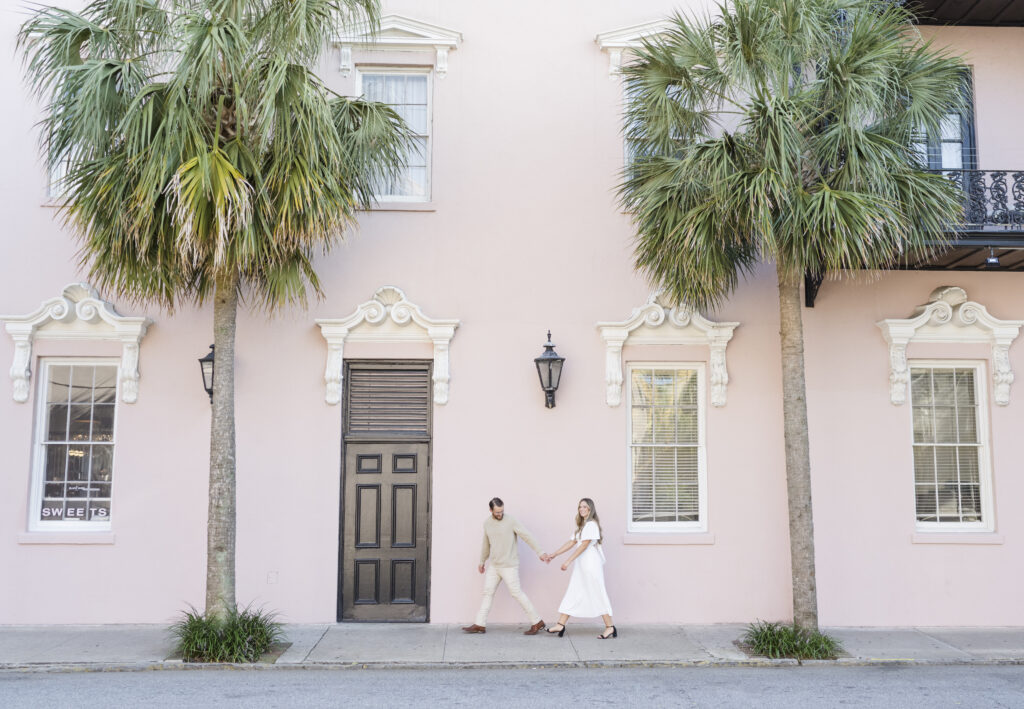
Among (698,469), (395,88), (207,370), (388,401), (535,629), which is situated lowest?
(535,629)

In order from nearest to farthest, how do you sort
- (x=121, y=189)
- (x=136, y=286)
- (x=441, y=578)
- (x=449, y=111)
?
1. (x=121, y=189)
2. (x=136, y=286)
3. (x=441, y=578)
4. (x=449, y=111)

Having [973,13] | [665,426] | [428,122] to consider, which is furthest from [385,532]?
[973,13]

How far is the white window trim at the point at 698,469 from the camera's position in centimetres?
1014

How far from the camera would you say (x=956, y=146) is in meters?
10.9

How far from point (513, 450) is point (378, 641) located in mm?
2586

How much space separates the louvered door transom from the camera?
9.95 m

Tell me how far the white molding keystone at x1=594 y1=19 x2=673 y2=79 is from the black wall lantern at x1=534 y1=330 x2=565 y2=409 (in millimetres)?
3497

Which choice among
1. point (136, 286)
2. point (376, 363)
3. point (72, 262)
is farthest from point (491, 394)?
point (72, 262)

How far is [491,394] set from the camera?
10.2 meters

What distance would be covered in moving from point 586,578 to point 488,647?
4.07 ft

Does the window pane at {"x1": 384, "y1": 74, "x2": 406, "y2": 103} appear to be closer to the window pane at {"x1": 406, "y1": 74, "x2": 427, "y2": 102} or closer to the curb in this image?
the window pane at {"x1": 406, "y1": 74, "x2": 427, "y2": 102}

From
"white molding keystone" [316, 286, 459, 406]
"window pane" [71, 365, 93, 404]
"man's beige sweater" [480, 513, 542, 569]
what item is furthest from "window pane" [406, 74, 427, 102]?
"man's beige sweater" [480, 513, 542, 569]

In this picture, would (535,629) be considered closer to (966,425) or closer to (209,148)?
(966,425)

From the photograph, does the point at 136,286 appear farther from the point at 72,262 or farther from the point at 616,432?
the point at 616,432
